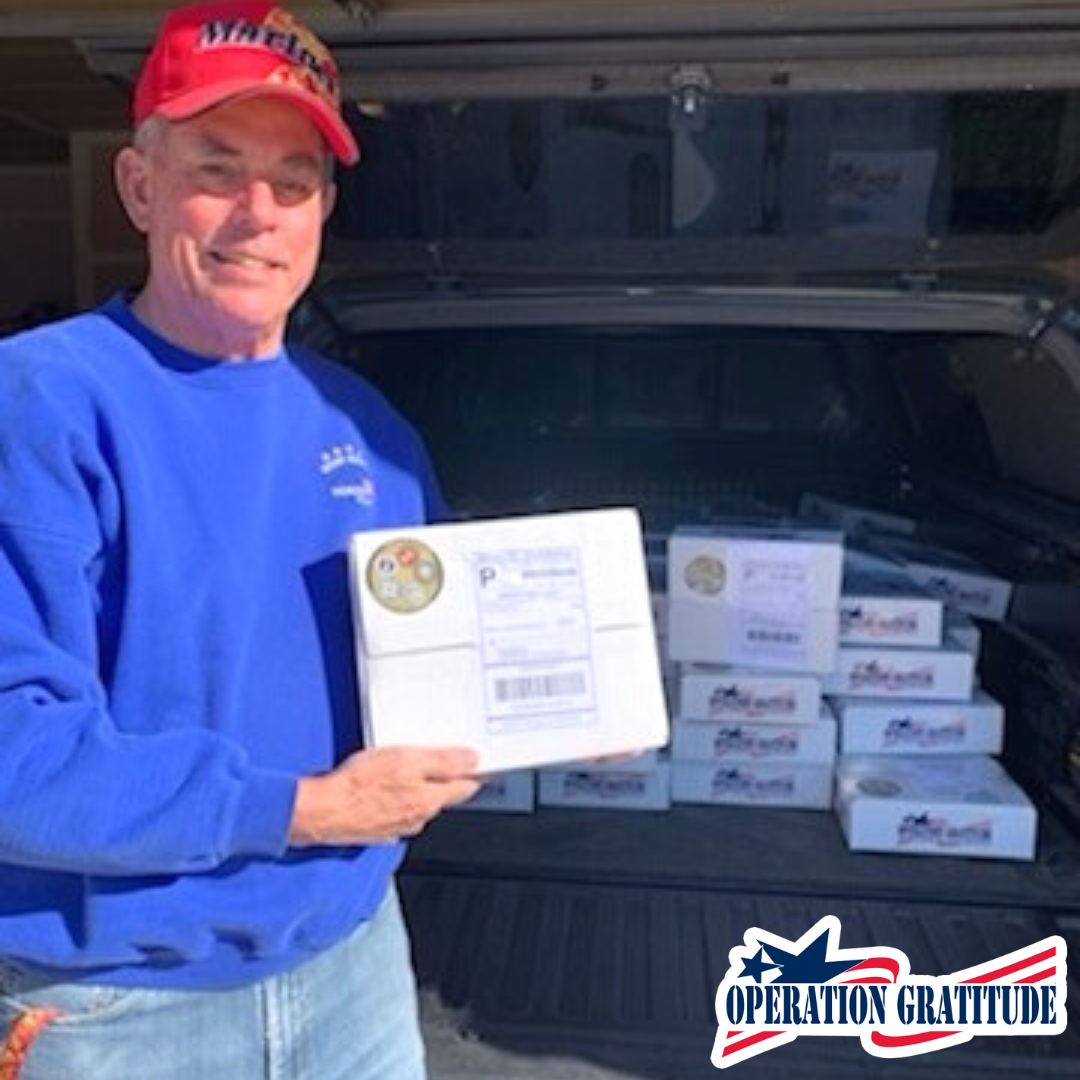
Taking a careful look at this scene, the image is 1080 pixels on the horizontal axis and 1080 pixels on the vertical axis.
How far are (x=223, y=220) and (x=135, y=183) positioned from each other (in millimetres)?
125

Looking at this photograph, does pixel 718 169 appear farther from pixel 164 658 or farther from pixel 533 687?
pixel 164 658

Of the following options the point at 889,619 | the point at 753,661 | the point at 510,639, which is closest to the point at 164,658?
the point at 510,639

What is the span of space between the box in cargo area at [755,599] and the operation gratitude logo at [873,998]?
23.3 inches

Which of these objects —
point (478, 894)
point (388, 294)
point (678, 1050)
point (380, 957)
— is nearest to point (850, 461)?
point (388, 294)

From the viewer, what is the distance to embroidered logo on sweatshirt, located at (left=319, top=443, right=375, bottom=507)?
137cm

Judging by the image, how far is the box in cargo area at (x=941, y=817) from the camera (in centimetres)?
250

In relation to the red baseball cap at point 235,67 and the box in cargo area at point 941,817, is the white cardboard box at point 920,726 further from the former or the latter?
the red baseball cap at point 235,67

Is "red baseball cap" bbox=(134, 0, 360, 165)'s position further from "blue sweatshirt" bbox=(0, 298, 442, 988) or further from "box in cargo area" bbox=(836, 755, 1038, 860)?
"box in cargo area" bbox=(836, 755, 1038, 860)

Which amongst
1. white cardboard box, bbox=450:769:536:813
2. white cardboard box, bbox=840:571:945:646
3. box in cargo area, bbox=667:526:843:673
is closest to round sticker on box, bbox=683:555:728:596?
box in cargo area, bbox=667:526:843:673

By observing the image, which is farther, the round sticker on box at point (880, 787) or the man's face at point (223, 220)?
the round sticker on box at point (880, 787)

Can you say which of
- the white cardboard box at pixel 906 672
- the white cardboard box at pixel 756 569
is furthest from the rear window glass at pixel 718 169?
the white cardboard box at pixel 906 672

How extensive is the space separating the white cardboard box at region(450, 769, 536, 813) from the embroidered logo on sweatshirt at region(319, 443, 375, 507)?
1370 mm

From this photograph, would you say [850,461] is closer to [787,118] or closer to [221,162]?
[787,118]

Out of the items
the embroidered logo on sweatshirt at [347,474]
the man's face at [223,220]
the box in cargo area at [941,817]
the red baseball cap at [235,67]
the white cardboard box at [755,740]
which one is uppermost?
the red baseball cap at [235,67]
